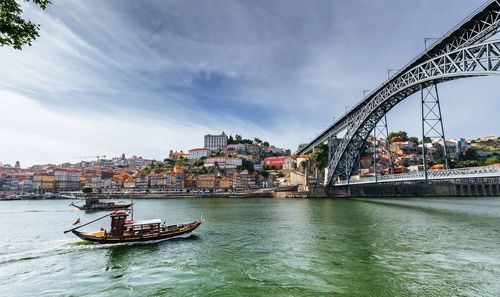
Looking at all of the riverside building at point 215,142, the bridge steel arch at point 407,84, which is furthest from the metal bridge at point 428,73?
the riverside building at point 215,142

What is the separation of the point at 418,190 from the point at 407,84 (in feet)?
130

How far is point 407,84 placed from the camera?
120 ft

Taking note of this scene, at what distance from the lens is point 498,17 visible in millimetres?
21906

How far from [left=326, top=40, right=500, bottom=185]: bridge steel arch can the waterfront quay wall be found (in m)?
3.47

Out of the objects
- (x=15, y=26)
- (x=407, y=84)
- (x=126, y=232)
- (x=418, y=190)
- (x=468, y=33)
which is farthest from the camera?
(x=418, y=190)

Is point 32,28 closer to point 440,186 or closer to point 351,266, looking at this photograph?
point 351,266

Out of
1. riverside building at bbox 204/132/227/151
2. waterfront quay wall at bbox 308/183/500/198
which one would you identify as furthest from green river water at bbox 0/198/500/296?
riverside building at bbox 204/132/227/151

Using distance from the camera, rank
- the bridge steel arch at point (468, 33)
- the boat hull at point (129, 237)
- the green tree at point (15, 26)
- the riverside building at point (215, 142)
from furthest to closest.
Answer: the riverside building at point (215, 142)
the bridge steel arch at point (468, 33)
the boat hull at point (129, 237)
the green tree at point (15, 26)

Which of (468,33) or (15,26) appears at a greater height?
(468,33)

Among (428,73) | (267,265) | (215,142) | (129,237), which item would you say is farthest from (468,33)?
(215,142)

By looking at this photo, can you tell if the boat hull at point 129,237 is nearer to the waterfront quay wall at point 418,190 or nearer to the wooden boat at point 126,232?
the wooden boat at point 126,232

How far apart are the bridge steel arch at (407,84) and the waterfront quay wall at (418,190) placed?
3466mm

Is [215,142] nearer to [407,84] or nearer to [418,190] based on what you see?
[418,190]

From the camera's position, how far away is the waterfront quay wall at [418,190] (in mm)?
63625
